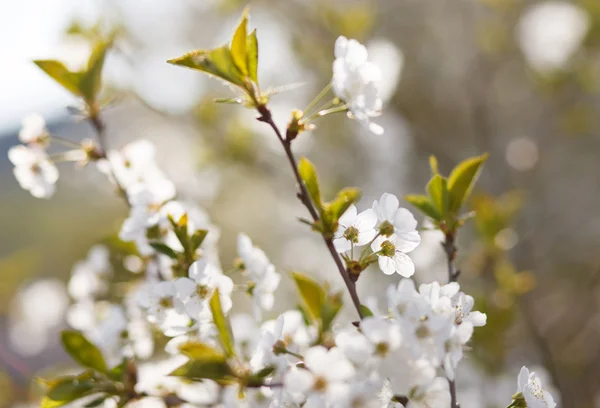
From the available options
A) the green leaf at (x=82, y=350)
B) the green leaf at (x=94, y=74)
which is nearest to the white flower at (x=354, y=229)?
the green leaf at (x=82, y=350)

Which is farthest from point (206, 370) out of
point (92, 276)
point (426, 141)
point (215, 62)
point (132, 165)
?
point (426, 141)

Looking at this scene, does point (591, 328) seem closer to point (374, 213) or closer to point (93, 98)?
point (374, 213)

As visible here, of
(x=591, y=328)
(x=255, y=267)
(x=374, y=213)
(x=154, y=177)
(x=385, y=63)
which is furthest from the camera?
(x=385, y=63)

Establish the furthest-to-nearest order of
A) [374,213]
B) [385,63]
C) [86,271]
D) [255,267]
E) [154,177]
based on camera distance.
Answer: [385,63] → [86,271] → [154,177] → [255,267] → [374,213]

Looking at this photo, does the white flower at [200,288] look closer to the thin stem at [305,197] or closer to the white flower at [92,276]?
the thin stem at [305,197]

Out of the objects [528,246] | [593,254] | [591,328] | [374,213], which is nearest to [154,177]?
[374,213]

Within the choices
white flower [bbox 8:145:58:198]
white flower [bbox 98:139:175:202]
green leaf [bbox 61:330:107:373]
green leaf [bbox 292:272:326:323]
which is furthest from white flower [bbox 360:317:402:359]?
white flower [bbox 8:145:58:198]
